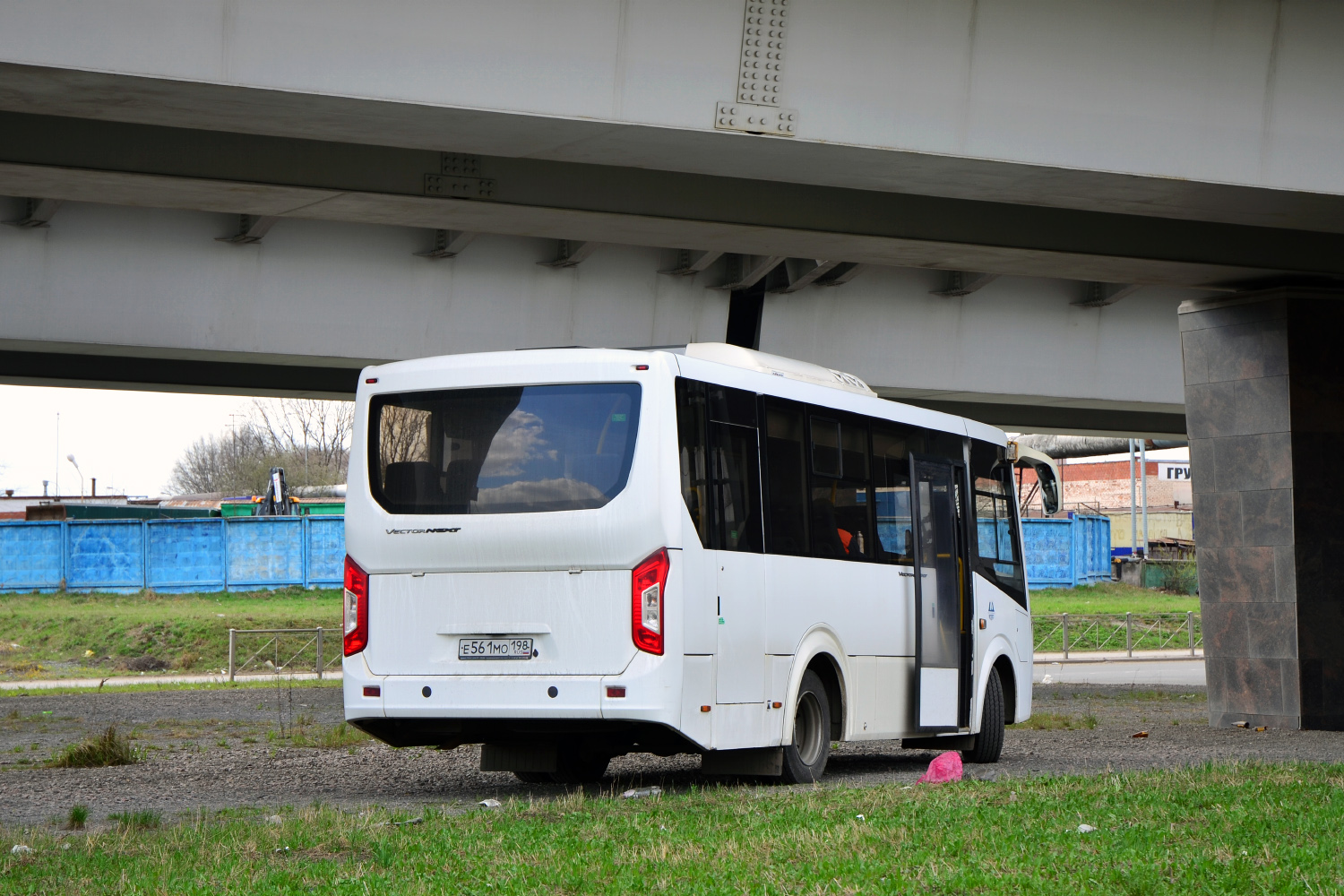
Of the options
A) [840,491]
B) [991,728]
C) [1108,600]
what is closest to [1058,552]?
[1108,600]

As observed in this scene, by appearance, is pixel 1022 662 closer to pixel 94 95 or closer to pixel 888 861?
pixel 888 861

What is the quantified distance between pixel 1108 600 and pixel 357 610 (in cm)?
4405

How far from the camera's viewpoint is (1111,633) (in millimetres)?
41281

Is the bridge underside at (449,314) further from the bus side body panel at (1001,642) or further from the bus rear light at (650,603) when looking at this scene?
the bus rear light at (650,603)

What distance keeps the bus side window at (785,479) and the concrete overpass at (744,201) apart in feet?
7.04

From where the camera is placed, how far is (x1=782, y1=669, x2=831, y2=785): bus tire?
38.1ft

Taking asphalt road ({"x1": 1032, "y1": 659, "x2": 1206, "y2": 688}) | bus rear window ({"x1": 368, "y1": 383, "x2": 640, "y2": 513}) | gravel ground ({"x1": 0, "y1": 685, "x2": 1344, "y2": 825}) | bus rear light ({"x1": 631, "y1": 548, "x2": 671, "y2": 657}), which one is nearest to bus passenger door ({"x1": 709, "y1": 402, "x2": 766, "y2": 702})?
bus rear light ({"x1": 631, "y1": 548, "x2": 671, "y2": 657})

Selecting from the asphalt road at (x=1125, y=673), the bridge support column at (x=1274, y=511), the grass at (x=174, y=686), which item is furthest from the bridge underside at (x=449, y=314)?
the asphalt road at (x=1125, y=673)

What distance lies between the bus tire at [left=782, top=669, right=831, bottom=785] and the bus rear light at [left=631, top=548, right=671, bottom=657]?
6.87ft

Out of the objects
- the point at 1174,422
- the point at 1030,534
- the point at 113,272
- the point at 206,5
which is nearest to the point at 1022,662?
the point at 206,5

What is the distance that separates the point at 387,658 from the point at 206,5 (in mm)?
4624

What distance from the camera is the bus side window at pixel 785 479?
1121 cm

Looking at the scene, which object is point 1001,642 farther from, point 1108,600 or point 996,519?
point 1108,600

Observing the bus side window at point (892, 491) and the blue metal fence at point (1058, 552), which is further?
the blue metal fence at point (1058, 552)
